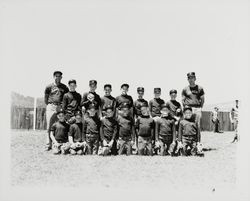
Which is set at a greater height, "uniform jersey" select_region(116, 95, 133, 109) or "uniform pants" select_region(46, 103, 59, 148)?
"uniform jersey" select_region(116, 95, 133, 109)

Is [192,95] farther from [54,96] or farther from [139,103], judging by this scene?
[54,96]

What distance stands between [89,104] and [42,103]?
29.3 inches

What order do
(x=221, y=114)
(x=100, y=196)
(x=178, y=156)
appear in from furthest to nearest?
(x=221, y=114)
(x=178, y=156)
(x=100, y=196)

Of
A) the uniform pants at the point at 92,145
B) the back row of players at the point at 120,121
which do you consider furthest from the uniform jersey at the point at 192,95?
the uniform pants at the point at 92,145

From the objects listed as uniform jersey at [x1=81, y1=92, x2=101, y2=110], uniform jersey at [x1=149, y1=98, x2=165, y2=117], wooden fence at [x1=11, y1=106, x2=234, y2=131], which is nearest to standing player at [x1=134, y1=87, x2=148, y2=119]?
uniform jersey at [x1=149, y1=98, x2=165, y2=117]

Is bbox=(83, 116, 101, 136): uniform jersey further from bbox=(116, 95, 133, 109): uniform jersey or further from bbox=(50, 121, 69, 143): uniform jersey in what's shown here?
bbox=(116, 95, 133, 109): uniform jersey

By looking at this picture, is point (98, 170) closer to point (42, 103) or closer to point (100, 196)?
point (100, 196)

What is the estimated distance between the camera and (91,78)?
7621 millimetres

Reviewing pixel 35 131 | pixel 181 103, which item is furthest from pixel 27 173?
pixel 181 103

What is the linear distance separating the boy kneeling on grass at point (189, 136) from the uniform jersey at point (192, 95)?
0.09m

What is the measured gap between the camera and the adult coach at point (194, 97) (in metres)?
7.68

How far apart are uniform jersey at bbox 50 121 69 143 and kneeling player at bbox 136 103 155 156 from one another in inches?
42.8

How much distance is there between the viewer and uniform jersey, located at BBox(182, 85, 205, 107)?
7684 mm

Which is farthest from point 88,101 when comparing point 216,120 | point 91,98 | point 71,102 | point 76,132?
point 216,120
